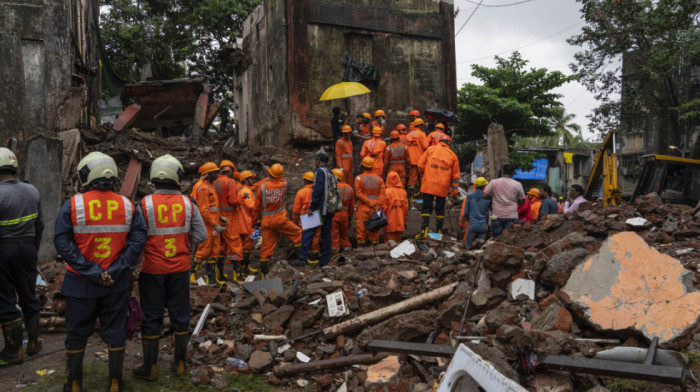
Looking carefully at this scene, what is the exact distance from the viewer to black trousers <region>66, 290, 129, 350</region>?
4.22 m

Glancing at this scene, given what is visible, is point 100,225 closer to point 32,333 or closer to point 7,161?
point 7,161

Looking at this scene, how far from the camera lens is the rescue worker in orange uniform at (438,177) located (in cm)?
982

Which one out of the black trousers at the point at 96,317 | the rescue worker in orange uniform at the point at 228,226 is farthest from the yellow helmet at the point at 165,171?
the rescue worker in orange uniform at the point at 228,226

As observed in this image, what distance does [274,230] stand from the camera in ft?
28.7

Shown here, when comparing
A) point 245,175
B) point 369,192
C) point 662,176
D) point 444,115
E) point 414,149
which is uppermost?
point 444,115

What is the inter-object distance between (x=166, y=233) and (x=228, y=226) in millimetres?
3624

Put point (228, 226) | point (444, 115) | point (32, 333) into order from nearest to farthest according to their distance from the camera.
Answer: point (32, 333) → point (228, 226) → point (444, 115)

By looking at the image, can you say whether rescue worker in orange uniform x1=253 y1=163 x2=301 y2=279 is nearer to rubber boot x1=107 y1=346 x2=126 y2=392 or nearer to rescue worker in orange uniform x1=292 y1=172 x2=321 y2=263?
rescue worker in orange uniform x1=292 y1=172 x2=321 y2=263

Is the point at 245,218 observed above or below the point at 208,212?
below

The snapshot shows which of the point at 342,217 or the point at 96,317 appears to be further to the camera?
the point at 342,217

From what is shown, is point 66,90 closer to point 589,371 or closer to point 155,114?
point 155,114

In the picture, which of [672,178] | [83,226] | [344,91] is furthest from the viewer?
[672,178]

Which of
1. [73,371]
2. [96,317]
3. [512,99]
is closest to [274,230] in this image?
[96,317]

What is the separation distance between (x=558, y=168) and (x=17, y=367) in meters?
34.4
